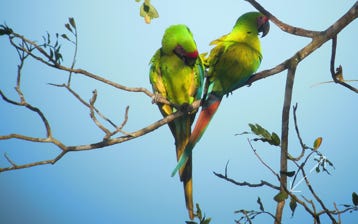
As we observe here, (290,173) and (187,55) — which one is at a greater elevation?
(187,55)

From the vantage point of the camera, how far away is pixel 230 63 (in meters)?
2.65

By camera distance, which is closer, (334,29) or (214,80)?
(334,29)

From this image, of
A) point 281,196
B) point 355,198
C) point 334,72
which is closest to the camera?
point 281,196

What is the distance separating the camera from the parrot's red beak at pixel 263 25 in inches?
115

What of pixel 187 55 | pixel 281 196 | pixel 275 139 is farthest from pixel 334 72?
pixel 187 55

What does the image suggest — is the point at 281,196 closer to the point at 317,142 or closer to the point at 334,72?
the point at 317,142

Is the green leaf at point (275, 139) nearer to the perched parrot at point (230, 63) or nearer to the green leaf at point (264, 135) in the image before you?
the green leaf at point (264, 135)

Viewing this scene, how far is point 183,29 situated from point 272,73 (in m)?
1.21

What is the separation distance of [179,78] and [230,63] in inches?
18.2

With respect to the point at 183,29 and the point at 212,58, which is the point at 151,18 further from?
the point at 183,29

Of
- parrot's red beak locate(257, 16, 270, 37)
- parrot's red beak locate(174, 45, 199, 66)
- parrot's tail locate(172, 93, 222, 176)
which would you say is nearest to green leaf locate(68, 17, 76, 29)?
parrot's tail locate(172, 93, 222, 176)

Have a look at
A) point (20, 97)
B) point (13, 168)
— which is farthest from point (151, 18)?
point (13, 168)

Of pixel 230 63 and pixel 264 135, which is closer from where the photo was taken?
pixel 264 135

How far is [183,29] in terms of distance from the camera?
3.04 m
